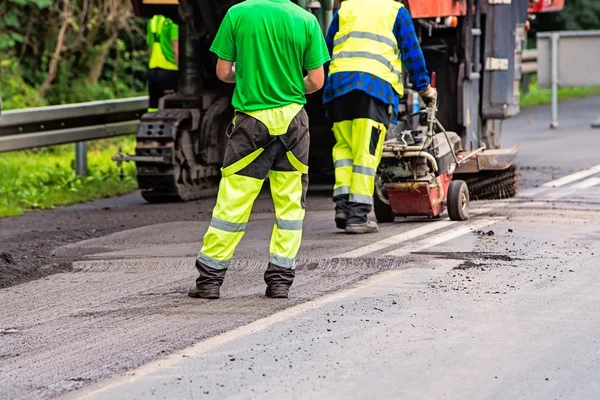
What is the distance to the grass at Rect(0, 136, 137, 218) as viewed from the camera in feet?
42.7

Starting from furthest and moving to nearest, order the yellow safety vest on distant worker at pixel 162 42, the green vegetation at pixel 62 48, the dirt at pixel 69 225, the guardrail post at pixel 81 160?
1. the green vegetation at pixel 62 48
2. the yellow safety vest on distant worker at pixel 162 42
3. the guardrail post at pixel 81 160
4. the dirt at pixel 69 225

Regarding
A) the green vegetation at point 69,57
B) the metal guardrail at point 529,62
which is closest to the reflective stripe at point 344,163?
the green vegetation at point 69,57

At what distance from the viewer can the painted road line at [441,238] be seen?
893cm

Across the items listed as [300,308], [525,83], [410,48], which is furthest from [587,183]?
[525,83]

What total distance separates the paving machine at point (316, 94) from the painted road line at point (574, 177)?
0.69 m

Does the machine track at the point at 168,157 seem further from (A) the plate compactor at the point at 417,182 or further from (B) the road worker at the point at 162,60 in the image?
(A) the plate compactor at the point at 417,182

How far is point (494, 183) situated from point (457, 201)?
1785mm

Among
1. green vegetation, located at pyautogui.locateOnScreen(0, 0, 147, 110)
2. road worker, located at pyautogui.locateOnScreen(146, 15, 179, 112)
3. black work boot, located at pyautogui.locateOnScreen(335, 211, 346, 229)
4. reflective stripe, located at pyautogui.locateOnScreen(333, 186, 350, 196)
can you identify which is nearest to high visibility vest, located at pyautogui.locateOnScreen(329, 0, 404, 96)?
reflective stripe, located at pyautogui.locateOnScreen(333, 186, 350, 196)

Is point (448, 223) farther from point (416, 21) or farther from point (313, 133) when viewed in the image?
point (313, 133)

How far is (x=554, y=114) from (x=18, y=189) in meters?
9.45

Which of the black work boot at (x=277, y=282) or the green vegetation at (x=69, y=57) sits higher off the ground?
the green vegetation at (x=69, y=57)

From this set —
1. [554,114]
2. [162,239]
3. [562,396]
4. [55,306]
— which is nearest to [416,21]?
[162,239]

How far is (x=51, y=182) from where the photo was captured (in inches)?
567

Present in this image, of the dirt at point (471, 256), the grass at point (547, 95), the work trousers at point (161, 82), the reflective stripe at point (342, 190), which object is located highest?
the work trousers at point (161, 82)
